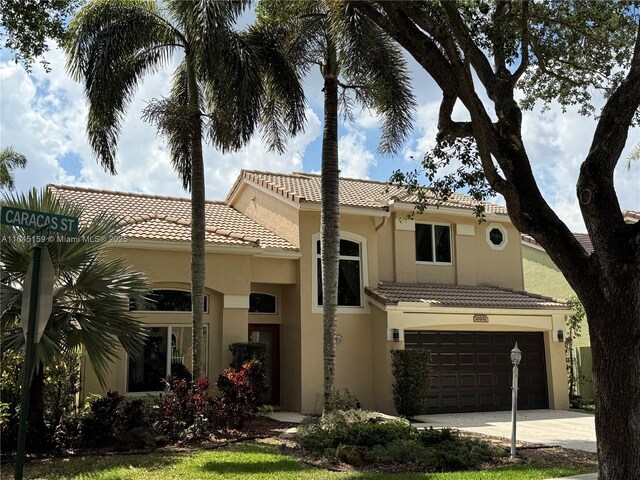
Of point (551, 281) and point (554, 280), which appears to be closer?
point (554, 280)

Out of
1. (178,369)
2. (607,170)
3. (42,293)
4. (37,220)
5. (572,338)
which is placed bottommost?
(178,369)

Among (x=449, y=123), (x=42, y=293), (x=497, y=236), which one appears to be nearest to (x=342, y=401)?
(x=449, y=123)

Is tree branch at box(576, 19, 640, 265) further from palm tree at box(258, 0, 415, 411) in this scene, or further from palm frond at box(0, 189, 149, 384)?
palm frond at box(0, 189, 149, 384)

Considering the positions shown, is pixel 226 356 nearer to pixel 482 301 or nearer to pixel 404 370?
pixel 404 370

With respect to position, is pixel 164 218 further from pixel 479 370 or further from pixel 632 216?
pixel 632 216

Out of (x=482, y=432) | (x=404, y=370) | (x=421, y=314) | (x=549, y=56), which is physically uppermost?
(x=549, y=56)

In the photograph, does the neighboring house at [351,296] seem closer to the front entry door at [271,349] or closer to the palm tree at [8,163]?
the front entry door at [271,349]

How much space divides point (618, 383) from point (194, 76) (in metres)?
11.1

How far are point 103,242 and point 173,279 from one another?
16.6 ft

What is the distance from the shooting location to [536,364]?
20719mm

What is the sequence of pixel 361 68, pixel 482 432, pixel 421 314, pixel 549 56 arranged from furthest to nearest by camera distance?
pixel 421 314
pixel 482 432
pixel 361 68
pixel 549 56

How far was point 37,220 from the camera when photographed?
6.14 m

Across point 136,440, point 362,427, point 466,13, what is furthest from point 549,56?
point 136,440

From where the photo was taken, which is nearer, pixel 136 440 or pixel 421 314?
pixel 136 440
